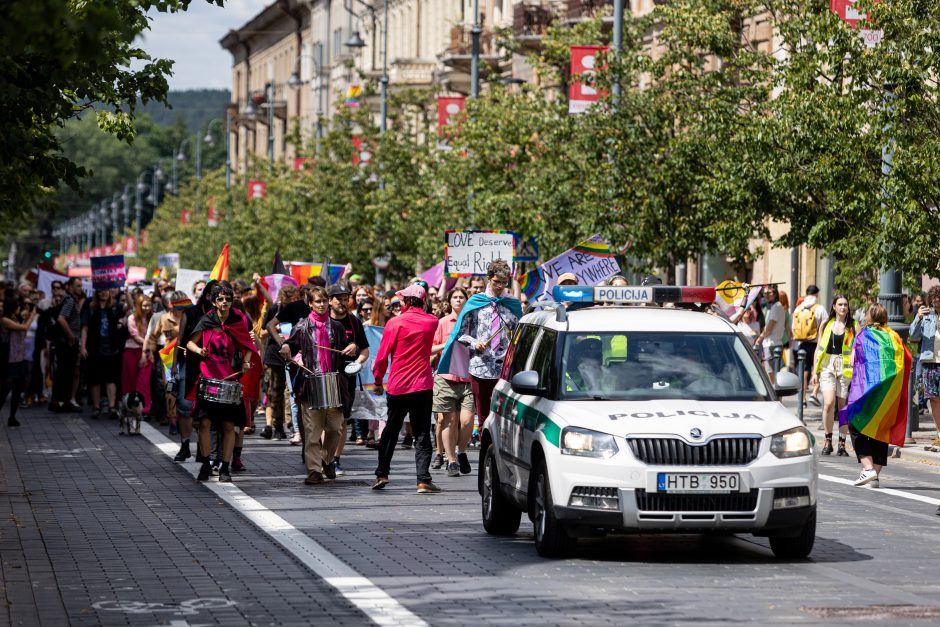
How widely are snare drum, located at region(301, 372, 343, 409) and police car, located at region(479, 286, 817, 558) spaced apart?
3.93m

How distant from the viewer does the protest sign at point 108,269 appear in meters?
31.0

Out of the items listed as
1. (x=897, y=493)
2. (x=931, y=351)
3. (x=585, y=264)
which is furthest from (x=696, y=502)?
(x=585, y=264)

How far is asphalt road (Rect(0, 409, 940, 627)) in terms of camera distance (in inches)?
373

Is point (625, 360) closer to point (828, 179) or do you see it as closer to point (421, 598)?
point (421, 598)

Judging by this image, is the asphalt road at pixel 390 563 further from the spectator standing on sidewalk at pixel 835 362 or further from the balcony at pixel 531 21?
the balcony at pixel 531 21

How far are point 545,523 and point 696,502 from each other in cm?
95

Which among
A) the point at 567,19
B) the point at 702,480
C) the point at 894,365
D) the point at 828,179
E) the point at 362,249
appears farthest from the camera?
the point at 362,249

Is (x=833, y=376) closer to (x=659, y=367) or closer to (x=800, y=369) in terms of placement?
(x=800, y=369)

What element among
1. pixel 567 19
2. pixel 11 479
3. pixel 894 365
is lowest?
pixel 11 479

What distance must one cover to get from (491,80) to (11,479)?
2531cm

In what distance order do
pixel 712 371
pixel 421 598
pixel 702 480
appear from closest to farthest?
pixel 421 598, pixel 702 480, pixel 712 371

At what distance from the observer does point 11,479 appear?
55.6 feet

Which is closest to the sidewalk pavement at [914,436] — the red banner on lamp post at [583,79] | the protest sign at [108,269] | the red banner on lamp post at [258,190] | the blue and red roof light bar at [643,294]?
the red banner on lamp post at [583,79]

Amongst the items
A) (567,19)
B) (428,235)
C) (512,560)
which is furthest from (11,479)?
(567,19)
